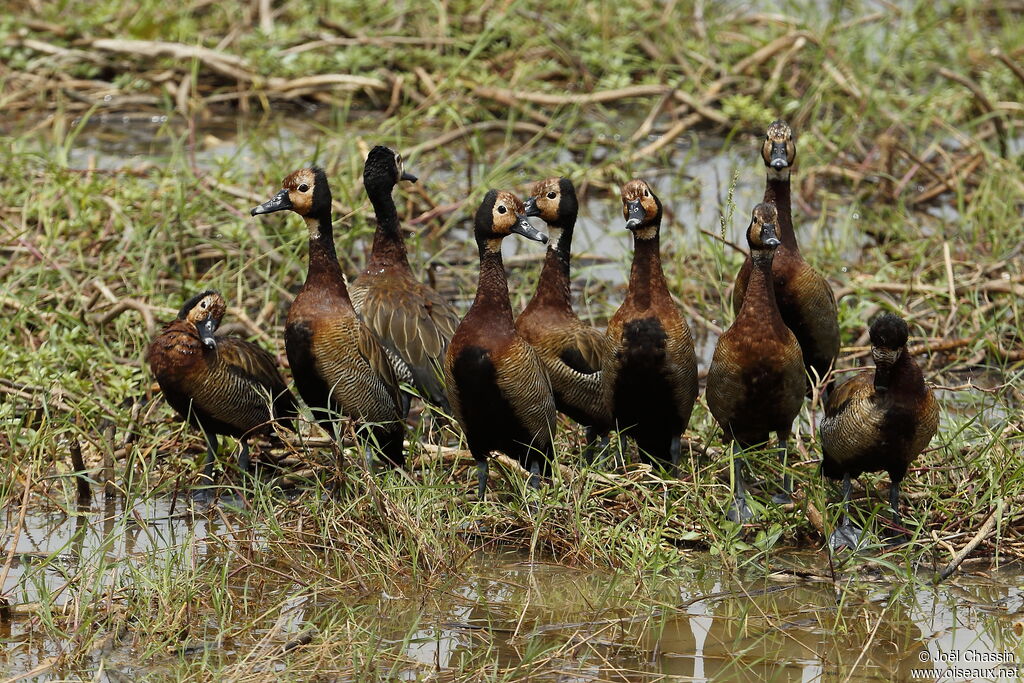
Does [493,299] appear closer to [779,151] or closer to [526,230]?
[526,230]

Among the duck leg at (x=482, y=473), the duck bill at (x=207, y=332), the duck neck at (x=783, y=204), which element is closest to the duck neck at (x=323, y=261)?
the duck bill at (x=207, y=332)

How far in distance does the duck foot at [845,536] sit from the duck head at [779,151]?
176 cm

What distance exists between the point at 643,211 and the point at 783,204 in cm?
104

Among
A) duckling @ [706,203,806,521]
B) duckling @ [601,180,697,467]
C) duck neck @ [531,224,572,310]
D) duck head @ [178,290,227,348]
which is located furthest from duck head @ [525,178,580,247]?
duck head @ [178,290,227,348]

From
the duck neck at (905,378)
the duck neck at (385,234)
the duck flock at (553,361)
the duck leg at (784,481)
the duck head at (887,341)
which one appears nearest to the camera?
the duck head at (887,341)

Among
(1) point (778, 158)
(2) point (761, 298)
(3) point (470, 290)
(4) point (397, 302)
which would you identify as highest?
(1) point (778, 158)

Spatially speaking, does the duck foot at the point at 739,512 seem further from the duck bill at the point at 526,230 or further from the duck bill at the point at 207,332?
the duck bill at the point at 207,332

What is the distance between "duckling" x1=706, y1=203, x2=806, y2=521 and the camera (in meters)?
5.97

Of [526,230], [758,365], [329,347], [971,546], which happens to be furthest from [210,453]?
[971,546]

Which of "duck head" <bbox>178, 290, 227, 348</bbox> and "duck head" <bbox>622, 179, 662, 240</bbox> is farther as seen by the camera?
"duck head" <bbox>178, 290, 227, 348</bbox>

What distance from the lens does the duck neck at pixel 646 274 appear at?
6.24 meters

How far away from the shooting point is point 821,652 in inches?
201

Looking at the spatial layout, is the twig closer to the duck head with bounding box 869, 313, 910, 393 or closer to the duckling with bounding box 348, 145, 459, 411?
the duck head with bounding box 869, 313, 910, 393

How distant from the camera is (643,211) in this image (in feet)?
20.5
